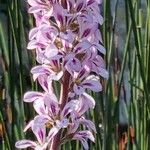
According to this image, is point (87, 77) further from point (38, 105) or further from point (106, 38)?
point (106, 38)

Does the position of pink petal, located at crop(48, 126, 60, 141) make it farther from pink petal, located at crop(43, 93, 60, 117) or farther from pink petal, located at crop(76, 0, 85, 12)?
pink petal, located at crop(76, 0, 85, 12)

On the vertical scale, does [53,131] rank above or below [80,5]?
below

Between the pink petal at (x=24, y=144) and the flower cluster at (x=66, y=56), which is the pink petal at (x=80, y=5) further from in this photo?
the pink petal at (x=24, y=144)

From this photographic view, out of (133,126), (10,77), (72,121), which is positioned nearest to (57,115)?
(72,121)

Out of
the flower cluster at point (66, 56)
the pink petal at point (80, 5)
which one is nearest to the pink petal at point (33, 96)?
the flower cluster at point (66, 56)

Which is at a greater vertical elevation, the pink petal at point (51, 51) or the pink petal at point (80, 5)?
the pink petal at point (80, 5)

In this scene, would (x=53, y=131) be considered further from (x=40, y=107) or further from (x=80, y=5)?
(x=80, y=5)

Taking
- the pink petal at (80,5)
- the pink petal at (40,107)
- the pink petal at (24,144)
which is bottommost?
the pink petal at (24,144)

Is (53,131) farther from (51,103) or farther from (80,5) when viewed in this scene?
(80,5)

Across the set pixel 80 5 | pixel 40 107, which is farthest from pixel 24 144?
pixel 80 5
